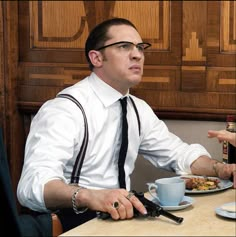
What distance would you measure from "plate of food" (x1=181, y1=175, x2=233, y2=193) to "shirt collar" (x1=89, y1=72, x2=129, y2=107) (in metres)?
0.46

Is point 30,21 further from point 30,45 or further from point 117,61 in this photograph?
point 117,61

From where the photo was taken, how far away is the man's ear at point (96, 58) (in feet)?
9.16

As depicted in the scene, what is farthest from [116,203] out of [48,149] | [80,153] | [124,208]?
[80,153]

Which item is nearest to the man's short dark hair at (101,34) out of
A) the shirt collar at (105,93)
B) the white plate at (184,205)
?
the shirt collar at (105,93)

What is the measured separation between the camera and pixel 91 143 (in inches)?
103

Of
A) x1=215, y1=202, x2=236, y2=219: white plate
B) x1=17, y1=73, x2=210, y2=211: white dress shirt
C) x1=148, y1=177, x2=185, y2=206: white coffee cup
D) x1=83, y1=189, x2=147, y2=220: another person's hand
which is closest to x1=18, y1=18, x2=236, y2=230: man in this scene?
x1=17, y1=73, x2=210, y2=211: white dress shirt

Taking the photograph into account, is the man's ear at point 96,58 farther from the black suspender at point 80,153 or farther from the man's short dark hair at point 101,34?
the black suspender at point 80,153

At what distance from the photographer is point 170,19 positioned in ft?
10.8

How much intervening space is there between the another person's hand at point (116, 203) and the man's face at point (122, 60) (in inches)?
32.4

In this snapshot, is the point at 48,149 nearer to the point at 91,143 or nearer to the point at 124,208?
the point at 91,143

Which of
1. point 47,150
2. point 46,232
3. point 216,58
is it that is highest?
point 216,58

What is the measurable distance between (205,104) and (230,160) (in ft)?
1.63

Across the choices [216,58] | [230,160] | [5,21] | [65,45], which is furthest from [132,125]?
[5,21]

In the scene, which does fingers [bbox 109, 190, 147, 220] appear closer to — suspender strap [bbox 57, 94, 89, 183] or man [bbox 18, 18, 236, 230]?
man [bbox 18, 18, 236, 230]
